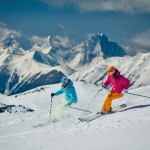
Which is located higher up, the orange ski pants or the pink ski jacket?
the pink ski jacket

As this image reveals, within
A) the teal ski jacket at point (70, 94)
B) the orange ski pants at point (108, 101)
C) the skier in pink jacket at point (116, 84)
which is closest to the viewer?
the orange ski pants at point (108, 101)

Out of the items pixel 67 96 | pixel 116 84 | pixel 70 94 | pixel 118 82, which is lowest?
pixel 67 96

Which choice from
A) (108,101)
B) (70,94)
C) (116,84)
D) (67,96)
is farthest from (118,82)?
(67,96)

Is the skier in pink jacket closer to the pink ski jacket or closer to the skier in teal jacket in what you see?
the pink ski jacket

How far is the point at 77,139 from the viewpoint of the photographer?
15281mm

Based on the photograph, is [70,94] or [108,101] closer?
[108,101]

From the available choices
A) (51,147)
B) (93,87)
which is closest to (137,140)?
(51,147)

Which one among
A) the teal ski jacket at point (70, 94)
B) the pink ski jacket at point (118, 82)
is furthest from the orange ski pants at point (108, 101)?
the teal ski jacket at point (70, 94)

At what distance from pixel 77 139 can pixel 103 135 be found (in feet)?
3.69

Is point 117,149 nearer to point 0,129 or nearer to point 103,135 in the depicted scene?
point 103,135

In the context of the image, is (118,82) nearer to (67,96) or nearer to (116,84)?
(116,84)

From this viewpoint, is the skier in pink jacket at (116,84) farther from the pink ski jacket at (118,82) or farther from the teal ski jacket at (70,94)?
the teal ski jacket at (70,94)

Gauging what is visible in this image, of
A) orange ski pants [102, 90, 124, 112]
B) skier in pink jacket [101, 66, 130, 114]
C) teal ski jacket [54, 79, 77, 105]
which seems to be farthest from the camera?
teal ski jacket [54, 79, 77, 105]

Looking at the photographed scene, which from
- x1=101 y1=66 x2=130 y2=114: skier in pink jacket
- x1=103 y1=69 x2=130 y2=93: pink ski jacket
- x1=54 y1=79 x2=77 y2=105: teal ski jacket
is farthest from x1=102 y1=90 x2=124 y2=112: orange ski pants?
x1=54 y1=79 x2=77 y2=105: teal ski jacket
